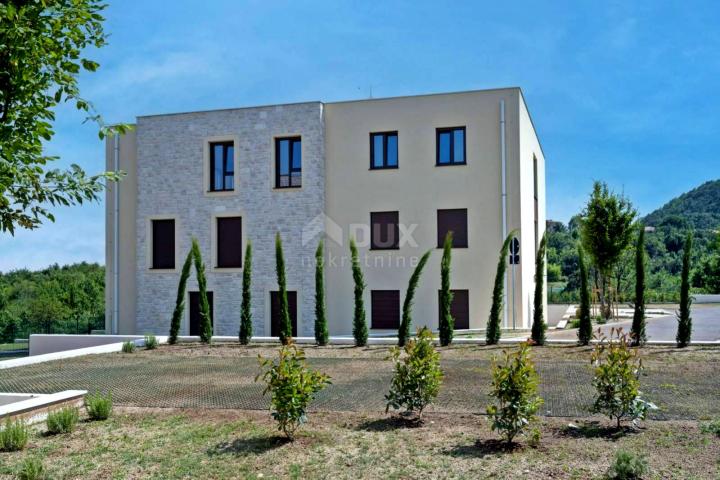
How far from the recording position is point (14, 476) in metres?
5.66

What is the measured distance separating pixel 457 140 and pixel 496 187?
2030mm

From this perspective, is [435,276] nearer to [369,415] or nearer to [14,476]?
[369,415]

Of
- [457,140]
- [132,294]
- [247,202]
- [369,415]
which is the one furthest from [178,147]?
[369,415]

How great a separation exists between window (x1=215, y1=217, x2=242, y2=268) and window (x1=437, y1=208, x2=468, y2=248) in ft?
22.8

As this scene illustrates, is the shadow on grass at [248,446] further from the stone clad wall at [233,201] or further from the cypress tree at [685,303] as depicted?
the stone clad wall at [233,201]

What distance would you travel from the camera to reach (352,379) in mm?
10406

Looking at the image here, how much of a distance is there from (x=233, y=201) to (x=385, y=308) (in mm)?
6425

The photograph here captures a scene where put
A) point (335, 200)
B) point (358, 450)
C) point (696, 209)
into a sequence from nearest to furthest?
point (358, 450) < point (335, 200) < point (696, 209)

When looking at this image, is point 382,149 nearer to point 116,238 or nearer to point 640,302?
point 640,302

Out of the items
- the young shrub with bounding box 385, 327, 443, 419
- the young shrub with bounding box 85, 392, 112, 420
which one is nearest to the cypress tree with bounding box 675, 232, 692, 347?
the young shrub with bounding box 385, 327, 443, 419

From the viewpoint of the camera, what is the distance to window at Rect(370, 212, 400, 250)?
2094 centimetres

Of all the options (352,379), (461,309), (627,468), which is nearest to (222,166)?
(461,309)

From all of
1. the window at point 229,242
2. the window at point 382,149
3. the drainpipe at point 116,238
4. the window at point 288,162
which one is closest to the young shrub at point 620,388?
the window at point 382,149

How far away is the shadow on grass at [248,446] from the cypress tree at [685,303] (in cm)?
1079
